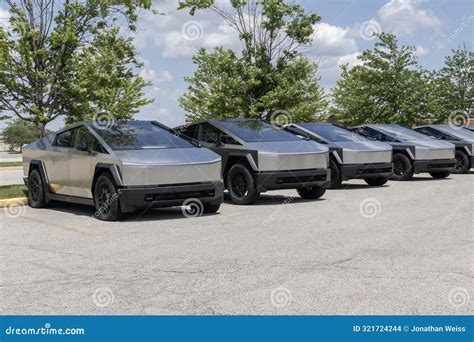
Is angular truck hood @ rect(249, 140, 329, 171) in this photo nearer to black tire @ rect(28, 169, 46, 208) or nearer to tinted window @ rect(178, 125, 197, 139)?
tinted window @ rect(178, 125, 197, 139)

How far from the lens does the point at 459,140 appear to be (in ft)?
66.2

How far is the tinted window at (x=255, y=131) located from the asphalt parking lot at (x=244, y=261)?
6.09 feet

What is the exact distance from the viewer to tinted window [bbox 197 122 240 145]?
42.2 feet

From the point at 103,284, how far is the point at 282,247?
7.84 feet

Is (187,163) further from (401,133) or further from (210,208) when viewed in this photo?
(401,133)

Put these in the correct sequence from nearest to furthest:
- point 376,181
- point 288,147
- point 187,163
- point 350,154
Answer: point 187,163, point 288,147, point 350,154, point 376,181

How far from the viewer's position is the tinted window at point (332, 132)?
15.7 metres

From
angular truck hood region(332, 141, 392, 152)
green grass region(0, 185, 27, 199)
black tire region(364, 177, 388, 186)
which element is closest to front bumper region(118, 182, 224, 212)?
green grass region(0, 185, 27, 199)

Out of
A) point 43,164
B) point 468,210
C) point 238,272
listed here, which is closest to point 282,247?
point 238,272

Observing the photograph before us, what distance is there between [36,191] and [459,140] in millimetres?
12989

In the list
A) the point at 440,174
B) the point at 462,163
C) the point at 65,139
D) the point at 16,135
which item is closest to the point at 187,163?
the point at 65,139

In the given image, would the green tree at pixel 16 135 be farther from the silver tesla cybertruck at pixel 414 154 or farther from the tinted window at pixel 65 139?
the tinted window at pixel 65 139

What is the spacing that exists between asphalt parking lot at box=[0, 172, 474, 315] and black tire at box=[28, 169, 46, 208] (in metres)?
0.56

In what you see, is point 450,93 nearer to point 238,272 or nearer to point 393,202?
point 393,202
